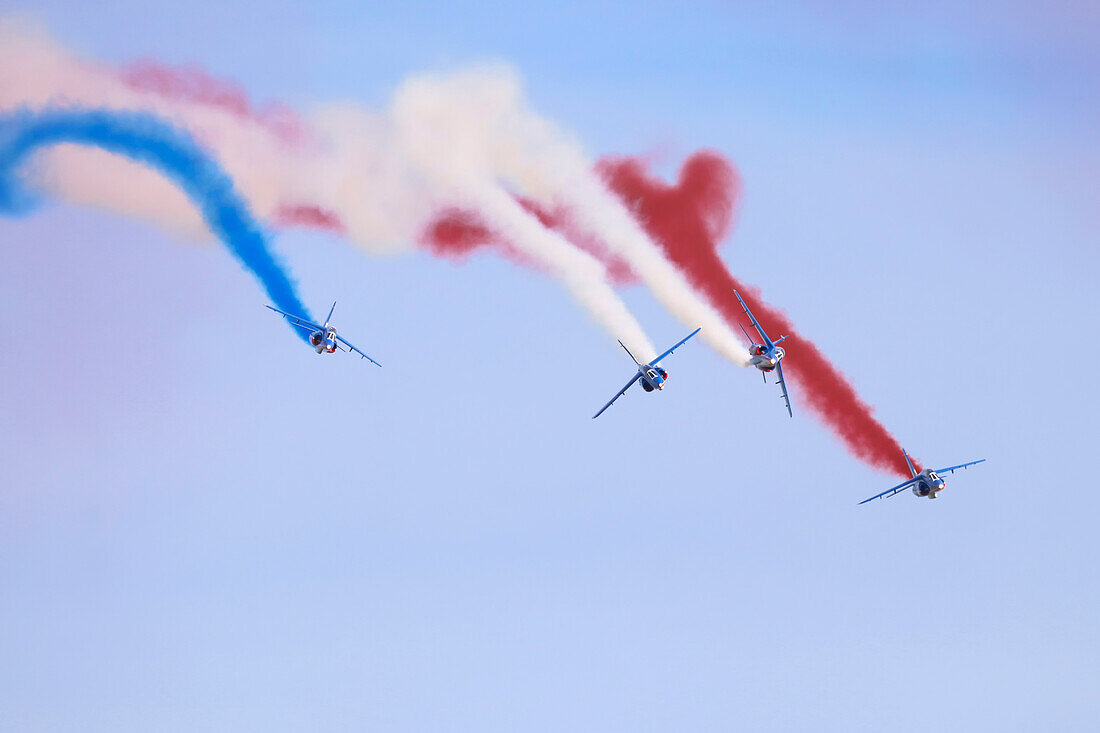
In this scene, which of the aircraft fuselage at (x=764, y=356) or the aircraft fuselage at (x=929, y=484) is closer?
the aircraft fuselage at (x=764, y=356)

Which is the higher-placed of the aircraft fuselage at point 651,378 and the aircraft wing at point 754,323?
the aircraft wing at point 754,323

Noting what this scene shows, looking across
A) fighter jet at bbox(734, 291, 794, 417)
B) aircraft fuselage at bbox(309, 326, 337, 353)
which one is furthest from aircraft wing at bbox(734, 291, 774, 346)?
aircraft fuselage at bbox(309, 326, 337, 353)

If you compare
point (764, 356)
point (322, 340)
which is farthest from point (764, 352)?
point (322, 340)

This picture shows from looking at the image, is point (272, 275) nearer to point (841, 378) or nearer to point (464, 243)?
point (464, 243)

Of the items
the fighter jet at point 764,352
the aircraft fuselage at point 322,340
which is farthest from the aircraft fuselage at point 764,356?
the aircraft fuselage at point 322,340

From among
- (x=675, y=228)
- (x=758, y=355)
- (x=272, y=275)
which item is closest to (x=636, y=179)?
(x=675, y=228)

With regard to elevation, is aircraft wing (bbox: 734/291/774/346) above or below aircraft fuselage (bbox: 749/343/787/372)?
above

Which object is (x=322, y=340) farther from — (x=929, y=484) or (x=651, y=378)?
(x=929, y=484)

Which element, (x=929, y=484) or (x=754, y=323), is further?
(x=929, y=484)

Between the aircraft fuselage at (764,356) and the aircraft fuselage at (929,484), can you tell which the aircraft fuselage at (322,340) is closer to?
the aircraft fuselage at (764,356)

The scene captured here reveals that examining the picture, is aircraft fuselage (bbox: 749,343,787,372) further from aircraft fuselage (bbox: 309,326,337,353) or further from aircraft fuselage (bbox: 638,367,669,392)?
aircraft fuselage (bbox: 309,326,337,353)

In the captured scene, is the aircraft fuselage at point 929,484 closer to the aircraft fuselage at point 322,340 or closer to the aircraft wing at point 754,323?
the aircraft wing at point 754,323

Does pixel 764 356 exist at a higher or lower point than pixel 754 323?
lower

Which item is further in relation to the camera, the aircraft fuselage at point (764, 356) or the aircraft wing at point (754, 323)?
the aircraft wing at point (754, 323)
